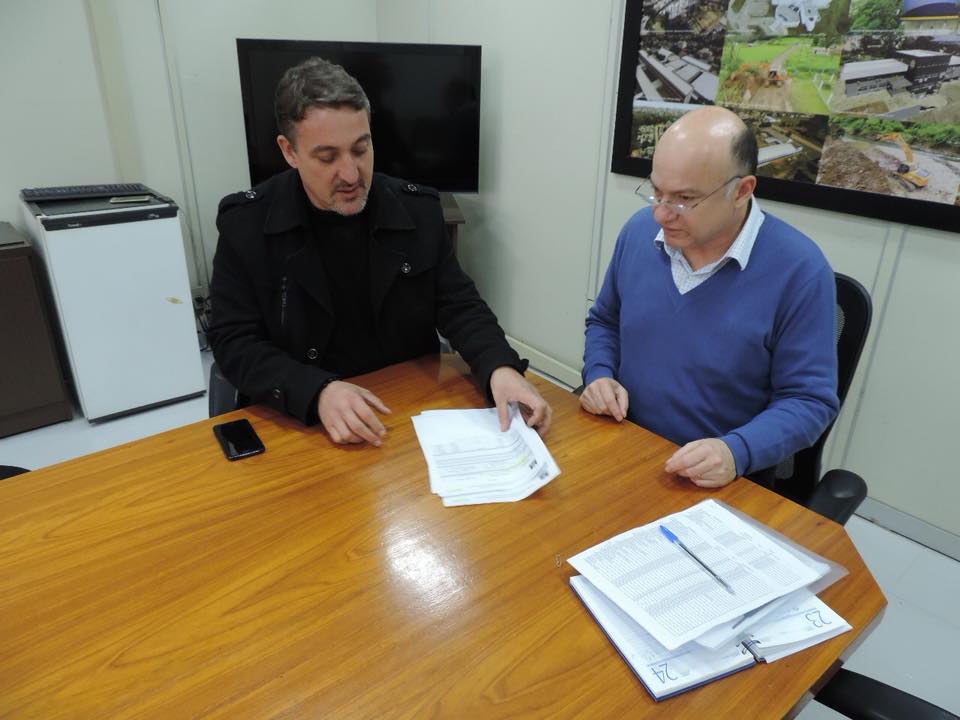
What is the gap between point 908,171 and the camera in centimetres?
186

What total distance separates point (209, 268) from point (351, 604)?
305cm

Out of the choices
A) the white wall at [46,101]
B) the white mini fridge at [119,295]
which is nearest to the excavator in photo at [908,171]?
the white mini fridge at [119,295]

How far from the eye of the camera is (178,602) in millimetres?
887

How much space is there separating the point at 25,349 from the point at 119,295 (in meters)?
0.43

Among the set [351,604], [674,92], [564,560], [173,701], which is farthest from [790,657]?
[674,92]

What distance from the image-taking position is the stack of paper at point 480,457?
113 cm

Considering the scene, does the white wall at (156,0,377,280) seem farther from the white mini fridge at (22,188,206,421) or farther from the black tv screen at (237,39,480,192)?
the white mini fridge at (22,188,206,421)

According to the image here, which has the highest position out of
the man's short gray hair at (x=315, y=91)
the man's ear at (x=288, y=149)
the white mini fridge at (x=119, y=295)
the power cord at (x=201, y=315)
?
the man's short gray hair at (x=315, y=91)

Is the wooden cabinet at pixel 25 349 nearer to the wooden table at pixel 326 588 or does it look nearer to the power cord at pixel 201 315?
the power cord at pixel 201 315

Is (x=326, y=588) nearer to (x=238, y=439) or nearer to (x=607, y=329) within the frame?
(x=238, y=439)

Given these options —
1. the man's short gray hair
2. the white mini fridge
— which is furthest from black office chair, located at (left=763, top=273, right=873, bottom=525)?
the white mini fridge

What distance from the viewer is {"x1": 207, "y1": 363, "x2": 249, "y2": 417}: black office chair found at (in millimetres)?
1535

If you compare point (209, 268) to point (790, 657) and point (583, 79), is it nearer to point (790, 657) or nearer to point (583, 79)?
point (583, 79)

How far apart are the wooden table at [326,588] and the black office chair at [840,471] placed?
13cm
